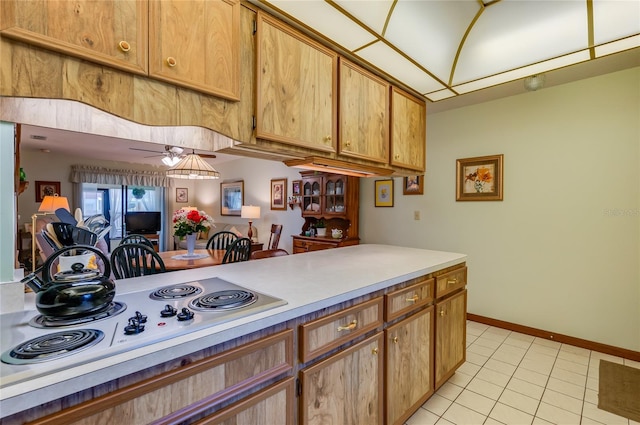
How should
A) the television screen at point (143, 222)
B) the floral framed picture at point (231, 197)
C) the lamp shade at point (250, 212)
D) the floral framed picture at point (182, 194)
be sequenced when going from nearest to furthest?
the lamp shade at point (250, 212)
the floral framed picture at point (231, 197)
the television screen at point (143, 222)
the floral framed picture at point (182, 194)

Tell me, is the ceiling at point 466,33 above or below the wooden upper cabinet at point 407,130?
above

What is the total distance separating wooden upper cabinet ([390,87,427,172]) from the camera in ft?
7.31

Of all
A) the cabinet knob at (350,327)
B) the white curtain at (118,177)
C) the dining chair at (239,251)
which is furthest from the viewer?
the white curtain at (118,177)

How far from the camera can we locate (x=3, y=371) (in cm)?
62

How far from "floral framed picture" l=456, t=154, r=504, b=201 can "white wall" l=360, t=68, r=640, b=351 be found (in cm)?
7

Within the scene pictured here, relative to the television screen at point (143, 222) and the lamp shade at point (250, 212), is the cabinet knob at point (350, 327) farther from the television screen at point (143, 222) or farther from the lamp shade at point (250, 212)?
the television screen at point (143, 222)

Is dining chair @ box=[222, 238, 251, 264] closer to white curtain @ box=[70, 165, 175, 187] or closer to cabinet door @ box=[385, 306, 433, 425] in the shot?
cabinet door @ box=[385, 306, 433, 425]

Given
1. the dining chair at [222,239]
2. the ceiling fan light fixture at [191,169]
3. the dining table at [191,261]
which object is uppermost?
the ceiling fan light fixture at [191,169]

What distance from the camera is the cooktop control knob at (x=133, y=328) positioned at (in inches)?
31.9

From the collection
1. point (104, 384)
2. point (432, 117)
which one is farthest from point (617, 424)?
point (432, 117)

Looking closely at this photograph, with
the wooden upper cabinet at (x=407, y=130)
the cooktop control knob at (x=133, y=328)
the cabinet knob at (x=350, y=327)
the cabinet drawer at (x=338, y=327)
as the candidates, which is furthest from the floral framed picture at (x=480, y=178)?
the cooktop control knob at (x=133, y=328)

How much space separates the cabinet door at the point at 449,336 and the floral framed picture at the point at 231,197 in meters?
5.11

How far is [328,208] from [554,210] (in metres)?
2.76

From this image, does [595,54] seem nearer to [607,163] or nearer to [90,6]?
[607,163]
